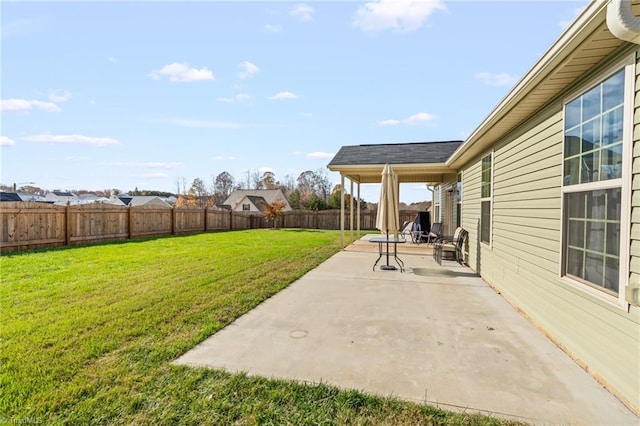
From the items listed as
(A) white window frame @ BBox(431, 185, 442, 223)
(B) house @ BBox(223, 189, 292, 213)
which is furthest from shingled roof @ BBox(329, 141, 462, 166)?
(B) house @ BBox(223, 189, 292, 213)

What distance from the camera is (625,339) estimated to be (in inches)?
86.6

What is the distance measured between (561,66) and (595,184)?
1031mm

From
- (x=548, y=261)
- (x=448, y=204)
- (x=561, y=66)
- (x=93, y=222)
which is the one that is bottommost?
(x=93, y=222)

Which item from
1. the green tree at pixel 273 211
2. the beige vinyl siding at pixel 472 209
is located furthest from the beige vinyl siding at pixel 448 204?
the green tree at pixel 273 211

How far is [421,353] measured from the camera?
9.63 ft

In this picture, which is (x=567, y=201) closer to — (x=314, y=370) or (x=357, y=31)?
(x=314, y=370)

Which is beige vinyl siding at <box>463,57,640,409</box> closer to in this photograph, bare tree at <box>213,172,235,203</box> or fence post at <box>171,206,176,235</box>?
fence post at <box>171,206,176,235</box>

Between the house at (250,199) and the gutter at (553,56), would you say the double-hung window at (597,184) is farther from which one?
the house at (250,199)

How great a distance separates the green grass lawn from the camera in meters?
2.03

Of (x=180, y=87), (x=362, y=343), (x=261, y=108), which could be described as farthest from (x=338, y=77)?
(x=362, y=343)

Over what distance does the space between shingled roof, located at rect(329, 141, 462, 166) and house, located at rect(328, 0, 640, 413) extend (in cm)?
464

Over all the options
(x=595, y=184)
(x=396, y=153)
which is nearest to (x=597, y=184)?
(x=595, y=184)

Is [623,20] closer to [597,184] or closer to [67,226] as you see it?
[597,184]

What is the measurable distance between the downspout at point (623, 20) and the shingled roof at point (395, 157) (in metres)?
7.24
